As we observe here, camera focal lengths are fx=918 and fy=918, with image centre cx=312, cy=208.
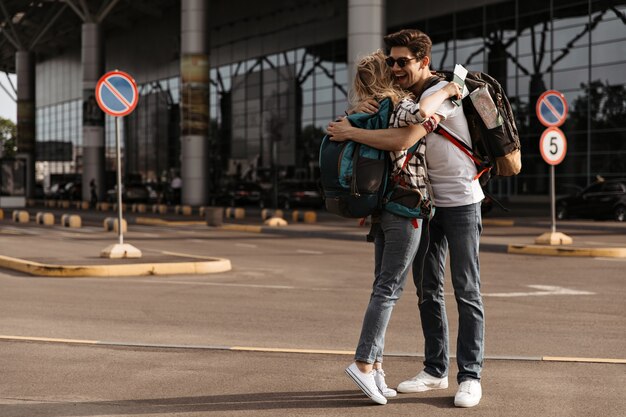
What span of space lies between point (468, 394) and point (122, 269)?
844 cm

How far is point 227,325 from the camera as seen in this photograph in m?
7.91

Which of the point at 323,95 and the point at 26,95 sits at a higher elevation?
the point at 26,95

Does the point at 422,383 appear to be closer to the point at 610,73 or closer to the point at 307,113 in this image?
the point at 610,73

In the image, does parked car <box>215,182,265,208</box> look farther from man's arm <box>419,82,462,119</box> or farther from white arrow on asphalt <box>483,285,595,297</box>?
man's arm <box>419,82,462,119</box>

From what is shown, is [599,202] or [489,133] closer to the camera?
[489,133]

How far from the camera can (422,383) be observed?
5199 mm

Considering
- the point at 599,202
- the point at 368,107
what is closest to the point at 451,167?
the point at 368,107

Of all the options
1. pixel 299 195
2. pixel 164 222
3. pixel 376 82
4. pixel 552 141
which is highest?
pixel 552 141

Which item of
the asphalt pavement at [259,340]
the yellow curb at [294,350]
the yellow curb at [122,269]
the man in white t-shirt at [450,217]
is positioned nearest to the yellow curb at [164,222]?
the asphalt pavement at [259,340]

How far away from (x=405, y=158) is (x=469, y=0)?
39676mm

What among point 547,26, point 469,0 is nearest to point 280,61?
point 469,0

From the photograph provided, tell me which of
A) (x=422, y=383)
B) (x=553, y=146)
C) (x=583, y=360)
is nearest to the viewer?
(x=422, y=383)

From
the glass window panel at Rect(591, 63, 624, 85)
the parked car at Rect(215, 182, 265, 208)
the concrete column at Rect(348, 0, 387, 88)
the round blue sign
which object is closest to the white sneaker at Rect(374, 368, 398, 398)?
the round blue sign

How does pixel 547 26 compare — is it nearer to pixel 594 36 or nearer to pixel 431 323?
pixel 594 36
